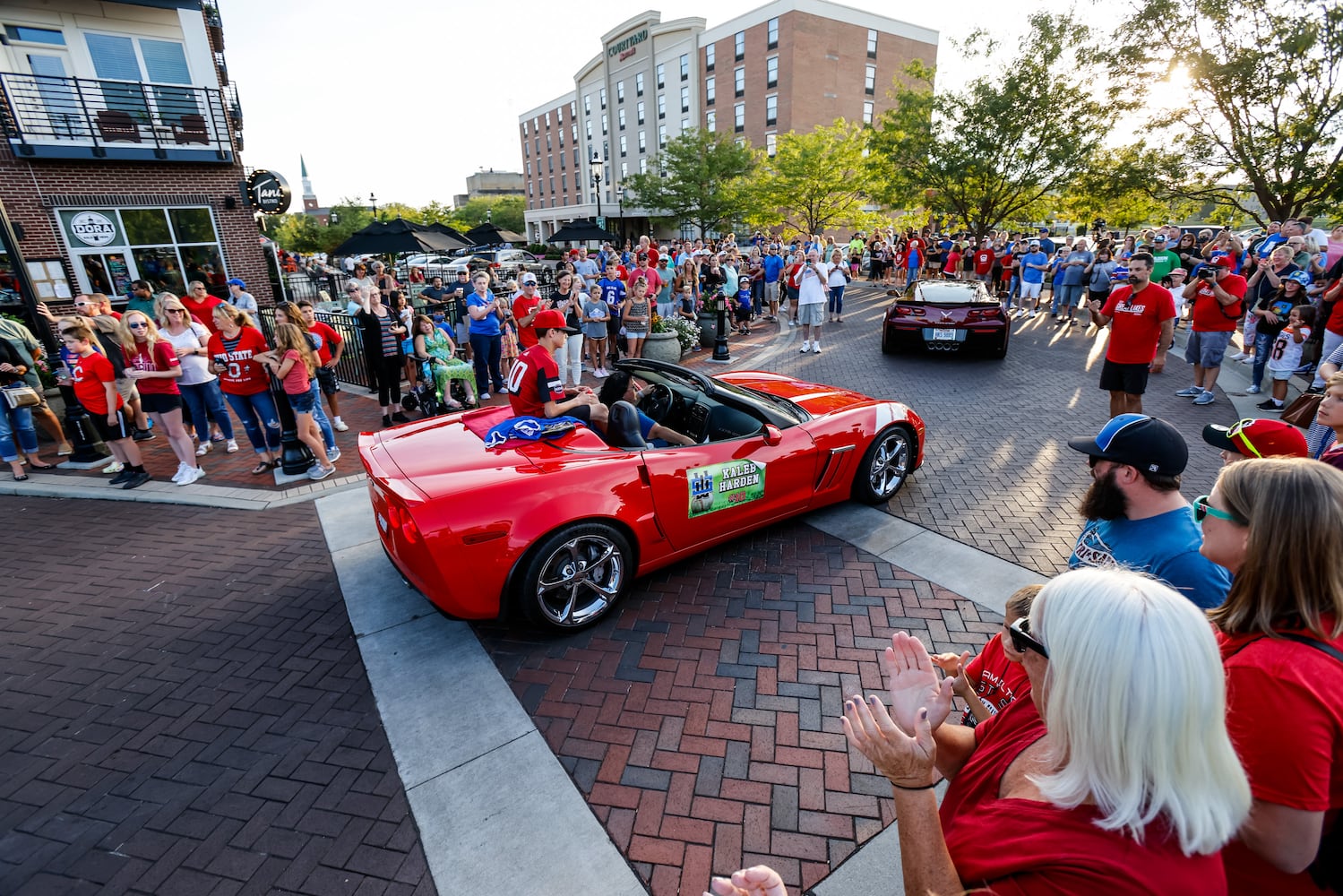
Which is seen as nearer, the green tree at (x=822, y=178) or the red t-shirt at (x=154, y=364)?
the red t-shirt at (x=154, y=364)

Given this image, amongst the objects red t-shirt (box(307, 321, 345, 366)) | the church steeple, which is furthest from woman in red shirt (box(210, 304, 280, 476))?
the church steeple

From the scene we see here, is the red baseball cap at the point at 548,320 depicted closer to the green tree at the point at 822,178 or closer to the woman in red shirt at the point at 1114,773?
the woman in red shirt at the point at 1114,773

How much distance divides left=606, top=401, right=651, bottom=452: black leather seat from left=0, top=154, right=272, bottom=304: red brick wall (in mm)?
13744

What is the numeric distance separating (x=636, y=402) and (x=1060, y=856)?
14.1ft

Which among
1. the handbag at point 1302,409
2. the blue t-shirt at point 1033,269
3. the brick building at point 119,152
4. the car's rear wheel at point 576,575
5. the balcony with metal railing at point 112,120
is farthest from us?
the blue t-shirt at point 1033,269

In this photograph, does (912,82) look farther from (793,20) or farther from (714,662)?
(714,662)

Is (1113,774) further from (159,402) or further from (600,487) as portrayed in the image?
(159,402)

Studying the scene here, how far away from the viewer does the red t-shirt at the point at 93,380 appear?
6.32 metres

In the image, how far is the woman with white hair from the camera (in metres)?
1.02

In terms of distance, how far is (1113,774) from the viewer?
105 centimetres

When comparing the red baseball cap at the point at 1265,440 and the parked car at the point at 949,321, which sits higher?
the red baseball cap at the point at 1265,440

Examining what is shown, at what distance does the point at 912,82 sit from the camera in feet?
150

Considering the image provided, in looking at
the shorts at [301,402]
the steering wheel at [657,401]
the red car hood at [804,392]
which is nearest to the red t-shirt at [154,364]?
the shorts at [301,402]

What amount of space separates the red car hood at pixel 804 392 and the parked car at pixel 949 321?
5474 mm
